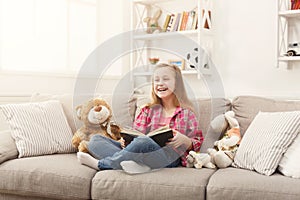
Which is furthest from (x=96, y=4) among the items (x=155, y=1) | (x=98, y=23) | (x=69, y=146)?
(x=69, y=146)

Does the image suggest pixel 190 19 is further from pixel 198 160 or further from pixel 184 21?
pixel 198 160

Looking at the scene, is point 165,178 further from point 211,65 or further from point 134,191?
point 211,65

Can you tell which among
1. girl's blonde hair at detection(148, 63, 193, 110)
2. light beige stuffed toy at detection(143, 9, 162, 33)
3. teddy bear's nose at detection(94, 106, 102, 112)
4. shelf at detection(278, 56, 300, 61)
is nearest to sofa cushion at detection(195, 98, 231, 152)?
girl's blonde hair at detection(148, 63, 193, 110)

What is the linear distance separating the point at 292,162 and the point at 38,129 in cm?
146

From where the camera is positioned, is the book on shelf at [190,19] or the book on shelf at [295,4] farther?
the book on shelf at [190,19]

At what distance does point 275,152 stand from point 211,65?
164cm

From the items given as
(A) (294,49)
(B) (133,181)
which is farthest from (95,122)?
(A) (294,49)

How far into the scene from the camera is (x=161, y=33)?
12.1ft

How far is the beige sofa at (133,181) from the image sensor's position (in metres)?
1.87

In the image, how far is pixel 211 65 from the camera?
11.8ft

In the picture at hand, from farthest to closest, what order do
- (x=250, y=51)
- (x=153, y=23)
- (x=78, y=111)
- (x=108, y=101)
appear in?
(x=153, y=23), (x=250, y=51), (x=108, y=101), (x=78, y=111)

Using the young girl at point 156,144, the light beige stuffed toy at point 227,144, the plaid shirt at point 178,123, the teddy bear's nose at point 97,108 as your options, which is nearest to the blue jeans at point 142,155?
the young girl at point 156,144

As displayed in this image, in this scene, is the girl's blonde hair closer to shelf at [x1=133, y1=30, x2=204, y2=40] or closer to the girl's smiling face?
the girl's smiling face

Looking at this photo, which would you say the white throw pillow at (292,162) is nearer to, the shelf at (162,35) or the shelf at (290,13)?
the shelf at (290,13)
